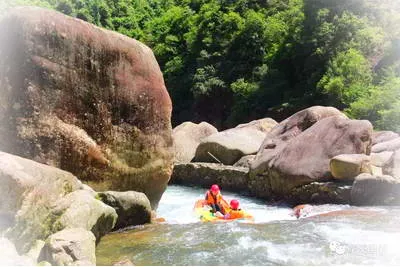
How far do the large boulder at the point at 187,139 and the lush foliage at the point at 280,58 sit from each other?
569 centimetres

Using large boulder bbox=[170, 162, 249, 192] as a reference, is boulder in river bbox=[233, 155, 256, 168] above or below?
above

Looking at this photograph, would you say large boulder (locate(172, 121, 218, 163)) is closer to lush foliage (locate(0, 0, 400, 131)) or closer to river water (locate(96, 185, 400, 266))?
lush foliage (locate(0, 0, 400, 131))

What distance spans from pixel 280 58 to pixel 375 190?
60.6 ft

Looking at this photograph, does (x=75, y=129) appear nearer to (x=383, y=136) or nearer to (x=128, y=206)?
(x=128, y=206)

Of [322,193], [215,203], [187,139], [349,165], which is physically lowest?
[187,139]

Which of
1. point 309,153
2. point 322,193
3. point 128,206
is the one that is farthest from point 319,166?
point 128,206

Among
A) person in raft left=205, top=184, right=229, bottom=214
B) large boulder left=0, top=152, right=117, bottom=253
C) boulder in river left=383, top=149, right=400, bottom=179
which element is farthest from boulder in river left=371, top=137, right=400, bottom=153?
large boulder left=0, top=152, right=117, bottom=253

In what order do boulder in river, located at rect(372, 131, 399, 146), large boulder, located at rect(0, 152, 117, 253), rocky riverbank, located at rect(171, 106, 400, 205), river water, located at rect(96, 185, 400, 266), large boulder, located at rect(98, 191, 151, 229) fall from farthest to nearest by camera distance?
boulder in river, located at rect(372, 131, 399, 146) < rocky riverbank, located at rect(171, 106, 400, 205) < large boulder, located at rect(98, 191, 151, 229) < river water, located at rect(96, 185, 400, 266) < large boulder, located at rect(0, 152, 117, 253)

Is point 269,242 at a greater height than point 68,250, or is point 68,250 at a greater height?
point 68,250

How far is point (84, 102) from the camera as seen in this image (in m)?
7.32

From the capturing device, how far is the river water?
5520 millimetres

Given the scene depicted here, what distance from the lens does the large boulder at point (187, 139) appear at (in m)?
16.8

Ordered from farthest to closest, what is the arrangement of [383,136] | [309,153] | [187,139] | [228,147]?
[187,139] → [228,147] → [383,136] → [309,153]

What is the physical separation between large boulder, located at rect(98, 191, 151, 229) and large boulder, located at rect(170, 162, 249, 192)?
6257 mm
